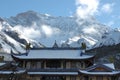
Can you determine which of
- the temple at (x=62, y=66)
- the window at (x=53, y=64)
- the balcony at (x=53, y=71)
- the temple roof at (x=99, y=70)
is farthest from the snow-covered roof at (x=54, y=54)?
the temple roof at (x=99, y=70)

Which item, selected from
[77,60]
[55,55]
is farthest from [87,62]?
[55,55]

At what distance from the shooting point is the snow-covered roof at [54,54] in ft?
213

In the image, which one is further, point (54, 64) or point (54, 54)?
point (54, 54)

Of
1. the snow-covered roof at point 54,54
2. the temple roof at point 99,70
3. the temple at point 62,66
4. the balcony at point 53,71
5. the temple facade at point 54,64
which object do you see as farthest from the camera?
the snow-covered roof at point 54,54

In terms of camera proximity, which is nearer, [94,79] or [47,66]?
[94,79]

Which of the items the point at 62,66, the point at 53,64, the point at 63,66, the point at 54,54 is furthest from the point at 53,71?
the point at 54,54

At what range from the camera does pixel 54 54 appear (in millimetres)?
66812

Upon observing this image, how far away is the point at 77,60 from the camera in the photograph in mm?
64438

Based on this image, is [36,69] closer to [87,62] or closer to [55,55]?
[55,55]

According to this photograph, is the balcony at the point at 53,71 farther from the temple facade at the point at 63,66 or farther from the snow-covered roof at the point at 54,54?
the snow-covered roof at the point at 54,54

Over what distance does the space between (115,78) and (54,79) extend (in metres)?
11.2

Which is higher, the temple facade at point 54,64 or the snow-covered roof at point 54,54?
the snow-covered roof at point 54,54

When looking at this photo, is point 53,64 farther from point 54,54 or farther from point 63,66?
point 54,54

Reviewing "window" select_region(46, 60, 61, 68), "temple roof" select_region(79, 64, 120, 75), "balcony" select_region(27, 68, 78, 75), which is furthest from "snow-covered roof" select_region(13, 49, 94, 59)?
"temple roof" select_region(79, 64, 120, 75)
